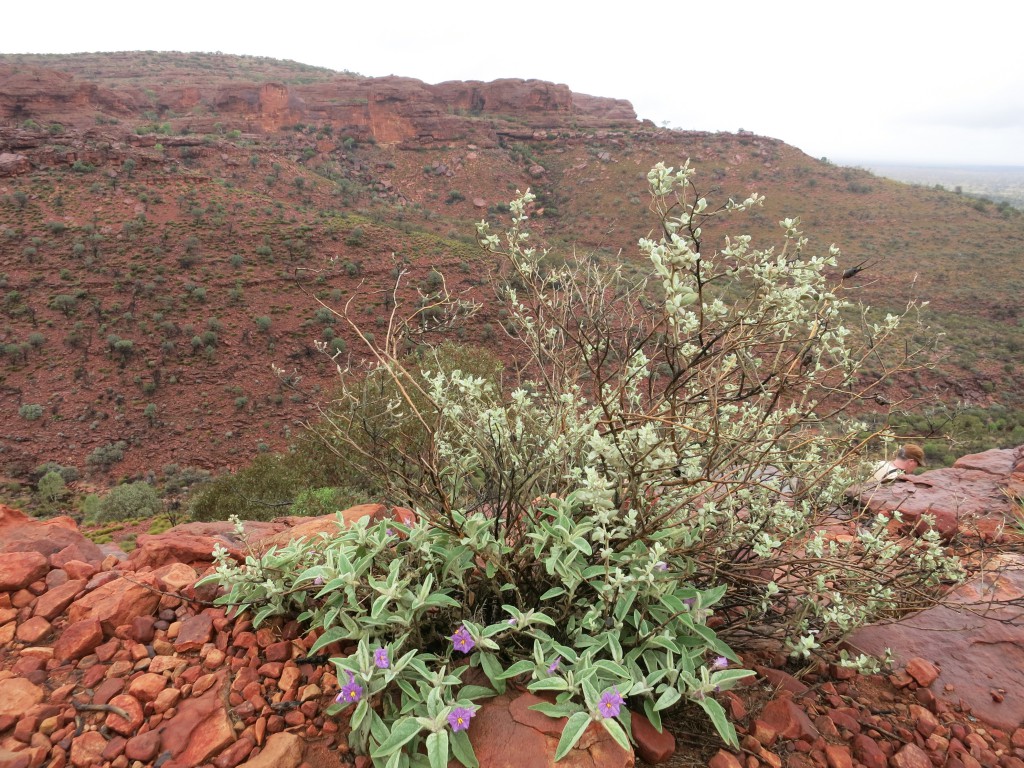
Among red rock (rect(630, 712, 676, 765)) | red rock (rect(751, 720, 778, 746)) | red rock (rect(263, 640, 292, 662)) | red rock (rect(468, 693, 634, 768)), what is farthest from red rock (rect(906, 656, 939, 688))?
red rock (rect(263, 640, 292, 662))

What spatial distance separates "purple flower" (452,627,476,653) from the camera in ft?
6.43

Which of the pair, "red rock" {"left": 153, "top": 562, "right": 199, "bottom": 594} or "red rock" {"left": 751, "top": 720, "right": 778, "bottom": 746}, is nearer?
"red rock" {"left": 751, "top": 720, "right": 778, "bottom": 746}

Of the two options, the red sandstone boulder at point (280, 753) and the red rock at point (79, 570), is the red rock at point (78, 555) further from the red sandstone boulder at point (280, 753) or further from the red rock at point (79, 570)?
the red sandstone boulder at point (280, 753)

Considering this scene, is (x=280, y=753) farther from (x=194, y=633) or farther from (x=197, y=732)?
(x=194, y=633)

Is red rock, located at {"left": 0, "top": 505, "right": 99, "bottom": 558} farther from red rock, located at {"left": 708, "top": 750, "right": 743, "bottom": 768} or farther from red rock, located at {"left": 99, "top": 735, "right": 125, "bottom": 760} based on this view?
red rock, located at {"left": 708, "top": 750, "right": 743, "bottom": 768}

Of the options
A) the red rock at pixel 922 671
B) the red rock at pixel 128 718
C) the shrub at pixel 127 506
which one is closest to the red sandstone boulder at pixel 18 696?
the red rock at pixel 128 718

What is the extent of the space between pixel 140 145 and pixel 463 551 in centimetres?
3950

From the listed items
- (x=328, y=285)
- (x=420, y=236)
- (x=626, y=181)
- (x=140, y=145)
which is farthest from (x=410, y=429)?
(x=626, y=181)

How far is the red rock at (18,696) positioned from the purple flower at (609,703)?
214 centimetres

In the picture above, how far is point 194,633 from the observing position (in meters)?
2.32

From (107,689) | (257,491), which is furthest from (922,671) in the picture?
(257,491)

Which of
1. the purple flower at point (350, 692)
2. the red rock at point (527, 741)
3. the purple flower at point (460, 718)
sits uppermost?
the purple flower at point (460, 718)

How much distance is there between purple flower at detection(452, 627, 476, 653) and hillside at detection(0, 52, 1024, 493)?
4.97ft

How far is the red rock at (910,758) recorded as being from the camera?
2.04 m
